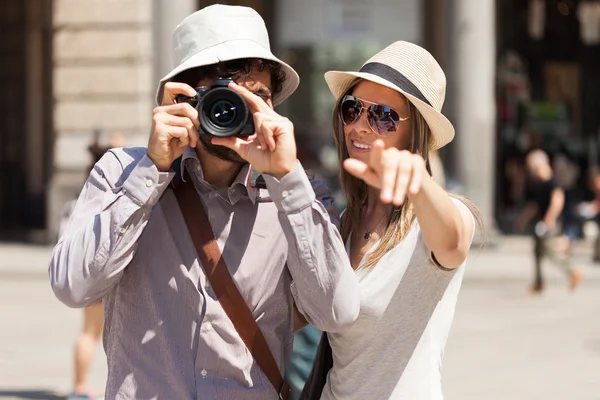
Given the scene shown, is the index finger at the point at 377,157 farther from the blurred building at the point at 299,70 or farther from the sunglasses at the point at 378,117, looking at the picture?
the blurred building at the point at 299,70

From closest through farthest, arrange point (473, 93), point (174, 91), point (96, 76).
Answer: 1. point (174, 91)
2. point (473, 93)
3. point (96, 76)

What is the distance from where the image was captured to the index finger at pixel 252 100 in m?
2.67

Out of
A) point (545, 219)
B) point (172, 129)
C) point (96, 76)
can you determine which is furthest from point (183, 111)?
point (96, 76)

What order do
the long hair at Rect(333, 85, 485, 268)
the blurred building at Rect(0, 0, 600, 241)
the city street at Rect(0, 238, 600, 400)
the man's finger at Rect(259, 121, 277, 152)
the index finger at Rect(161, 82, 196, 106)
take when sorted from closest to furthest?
the man's finger at Rect(259, 121, 277, 152) → the index finger at Rect(161, 82, 196, 106) → the long hair at Rect(333, 85, 485, 268) → the city street at Rect(0, 238, 600, 400) → the blurred building at Rect(0, 0, 600, 241)

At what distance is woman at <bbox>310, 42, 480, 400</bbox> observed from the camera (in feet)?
9.68

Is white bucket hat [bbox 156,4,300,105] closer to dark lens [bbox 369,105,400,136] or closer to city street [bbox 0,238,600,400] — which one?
dark lens [bbox 369,105,400,136]

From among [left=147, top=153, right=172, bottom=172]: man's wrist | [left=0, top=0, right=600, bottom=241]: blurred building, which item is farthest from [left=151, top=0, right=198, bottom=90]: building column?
[left=147, top=153, right=172, bottom=172]: man's wrist

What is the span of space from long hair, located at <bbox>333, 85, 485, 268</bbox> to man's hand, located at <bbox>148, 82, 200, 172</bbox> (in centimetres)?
57

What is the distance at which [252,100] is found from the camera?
8.77 feet

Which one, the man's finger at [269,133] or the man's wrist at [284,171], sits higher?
the man's finger at [269,133]

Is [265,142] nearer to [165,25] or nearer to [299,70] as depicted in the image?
[165,25]

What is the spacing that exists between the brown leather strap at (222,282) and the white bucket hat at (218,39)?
11.2 inches

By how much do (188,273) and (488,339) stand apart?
773cm

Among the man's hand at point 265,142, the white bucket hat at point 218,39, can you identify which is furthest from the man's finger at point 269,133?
the white bucket hat at point 218,39
